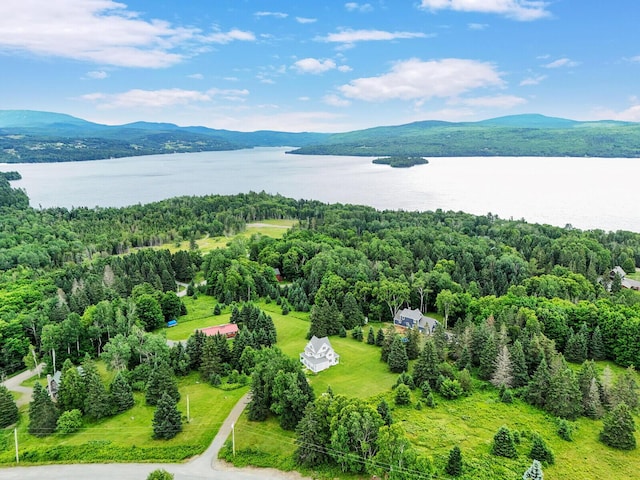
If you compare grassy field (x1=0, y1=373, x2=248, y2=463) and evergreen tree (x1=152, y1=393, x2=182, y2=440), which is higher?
evergreen tree (x1=152, y1=393, x2=182, y2=440)

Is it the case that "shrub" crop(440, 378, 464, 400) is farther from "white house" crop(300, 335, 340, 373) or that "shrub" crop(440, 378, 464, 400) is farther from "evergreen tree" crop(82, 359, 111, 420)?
"evergreen tree" crop(82, 359, 111, 420)

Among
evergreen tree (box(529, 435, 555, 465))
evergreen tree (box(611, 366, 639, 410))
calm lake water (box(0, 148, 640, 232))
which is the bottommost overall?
evergreen tree (box(529, 435, 555, 465))

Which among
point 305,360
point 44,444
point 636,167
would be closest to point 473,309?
point 305,360

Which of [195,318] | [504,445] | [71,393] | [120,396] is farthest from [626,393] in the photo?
[195,318]

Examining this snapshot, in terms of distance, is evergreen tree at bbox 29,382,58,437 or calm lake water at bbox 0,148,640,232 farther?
calm lake water at bbox 0,148,640,232

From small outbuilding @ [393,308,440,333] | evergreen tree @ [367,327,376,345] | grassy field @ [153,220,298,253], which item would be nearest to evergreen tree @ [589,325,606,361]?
small outbuilding @ [393,308,440,333]

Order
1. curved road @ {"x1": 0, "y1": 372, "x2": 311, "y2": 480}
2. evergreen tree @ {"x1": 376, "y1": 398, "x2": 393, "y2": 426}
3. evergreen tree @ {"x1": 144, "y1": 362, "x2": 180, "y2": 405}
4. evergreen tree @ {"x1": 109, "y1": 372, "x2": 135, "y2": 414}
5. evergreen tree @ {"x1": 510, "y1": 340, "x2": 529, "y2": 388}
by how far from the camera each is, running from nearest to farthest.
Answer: curved road @ {"x1": 0, "y1": 372, "x2": 311, "y2": 480} < evergreen tree @ {"x1": 376, "y1": 398, "x2": 393, "y2": 426} < evergreen tree @ {"x1": 109, "y1": 372, "x2": 135, "y2": 414} < evergreen tree @ {"x1": 144, "y1": 362, "x2": 180, "y2": 405} < evergreen tree @ {"x1": 510, "y1": 340, "x2": 529, "y2": 388}

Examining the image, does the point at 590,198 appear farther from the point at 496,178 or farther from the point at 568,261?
the point at 568,261

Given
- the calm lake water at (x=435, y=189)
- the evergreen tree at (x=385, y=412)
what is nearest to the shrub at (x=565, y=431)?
the evergreen tree at (x=385, y=412)
